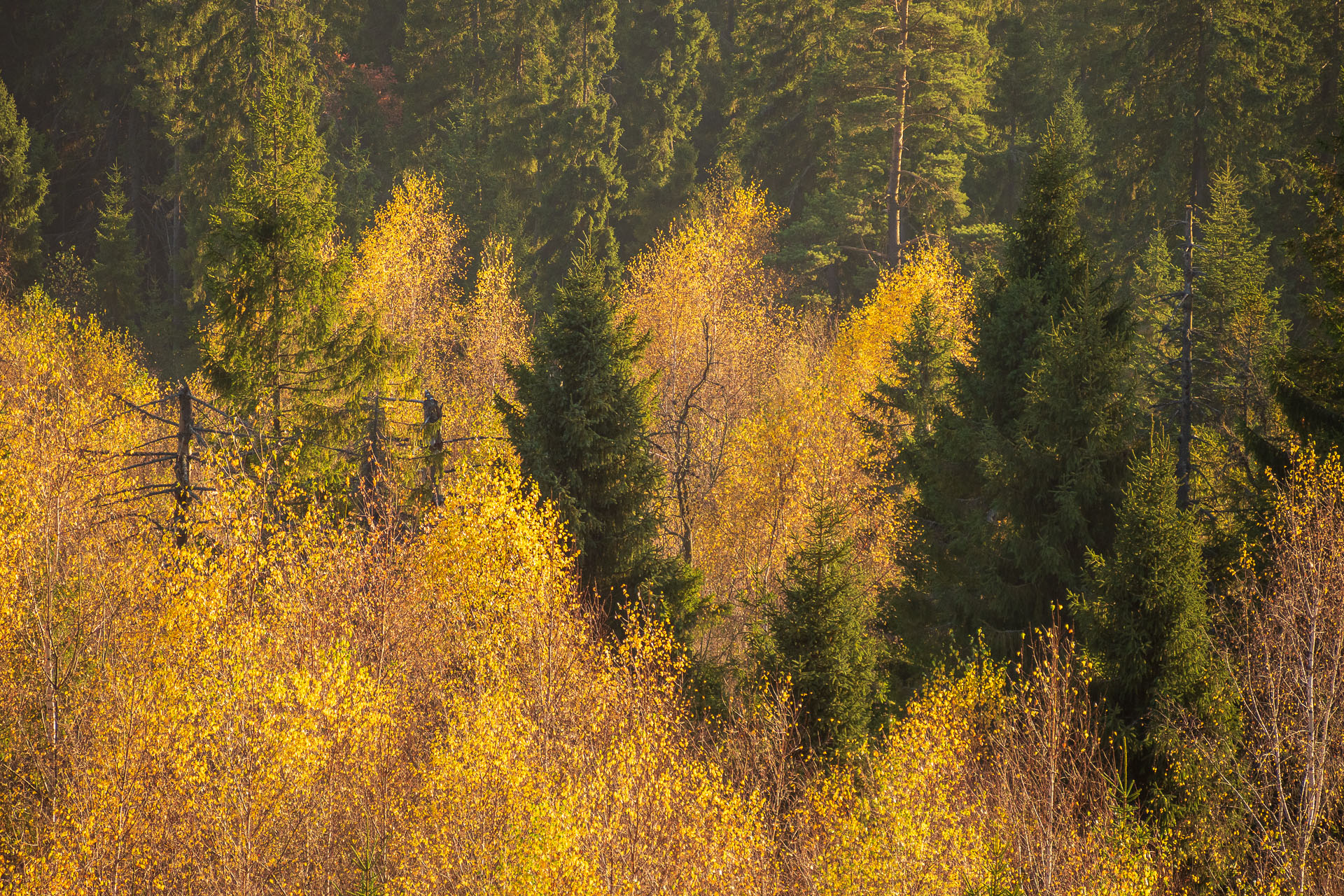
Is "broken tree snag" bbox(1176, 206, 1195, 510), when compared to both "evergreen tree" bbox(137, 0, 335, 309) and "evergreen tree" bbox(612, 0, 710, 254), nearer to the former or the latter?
"evergreen tree" bbox(137, 0, 335, 309)

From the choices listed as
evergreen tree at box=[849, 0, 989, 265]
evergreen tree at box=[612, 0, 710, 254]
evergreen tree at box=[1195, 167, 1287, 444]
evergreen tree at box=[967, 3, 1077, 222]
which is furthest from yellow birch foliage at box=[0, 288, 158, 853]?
evergreen tree at box=[967, 3, 1077, 222]

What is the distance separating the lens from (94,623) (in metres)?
16.0

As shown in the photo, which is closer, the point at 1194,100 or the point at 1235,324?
the point at 1235,324

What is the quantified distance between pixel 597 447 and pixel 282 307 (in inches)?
286

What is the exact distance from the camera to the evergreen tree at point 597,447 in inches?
735

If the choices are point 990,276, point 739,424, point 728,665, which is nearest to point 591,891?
point 728,665

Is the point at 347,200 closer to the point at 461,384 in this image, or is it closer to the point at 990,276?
the point at 461,384

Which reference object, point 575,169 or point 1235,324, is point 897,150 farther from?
point 1235,324

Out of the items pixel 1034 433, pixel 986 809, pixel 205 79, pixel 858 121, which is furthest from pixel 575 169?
pixel 986 809

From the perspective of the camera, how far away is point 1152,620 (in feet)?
44.6

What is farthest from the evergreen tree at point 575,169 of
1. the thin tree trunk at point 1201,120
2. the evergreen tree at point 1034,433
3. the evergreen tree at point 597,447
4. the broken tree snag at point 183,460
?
the evergreen tree at point 1034,433

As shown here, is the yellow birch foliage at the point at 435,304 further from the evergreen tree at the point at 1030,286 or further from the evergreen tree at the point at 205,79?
the evergreen tree at the point at 1030,286

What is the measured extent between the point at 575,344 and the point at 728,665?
248 inches

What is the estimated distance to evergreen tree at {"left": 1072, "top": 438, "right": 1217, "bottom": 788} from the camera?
13.4 metres
